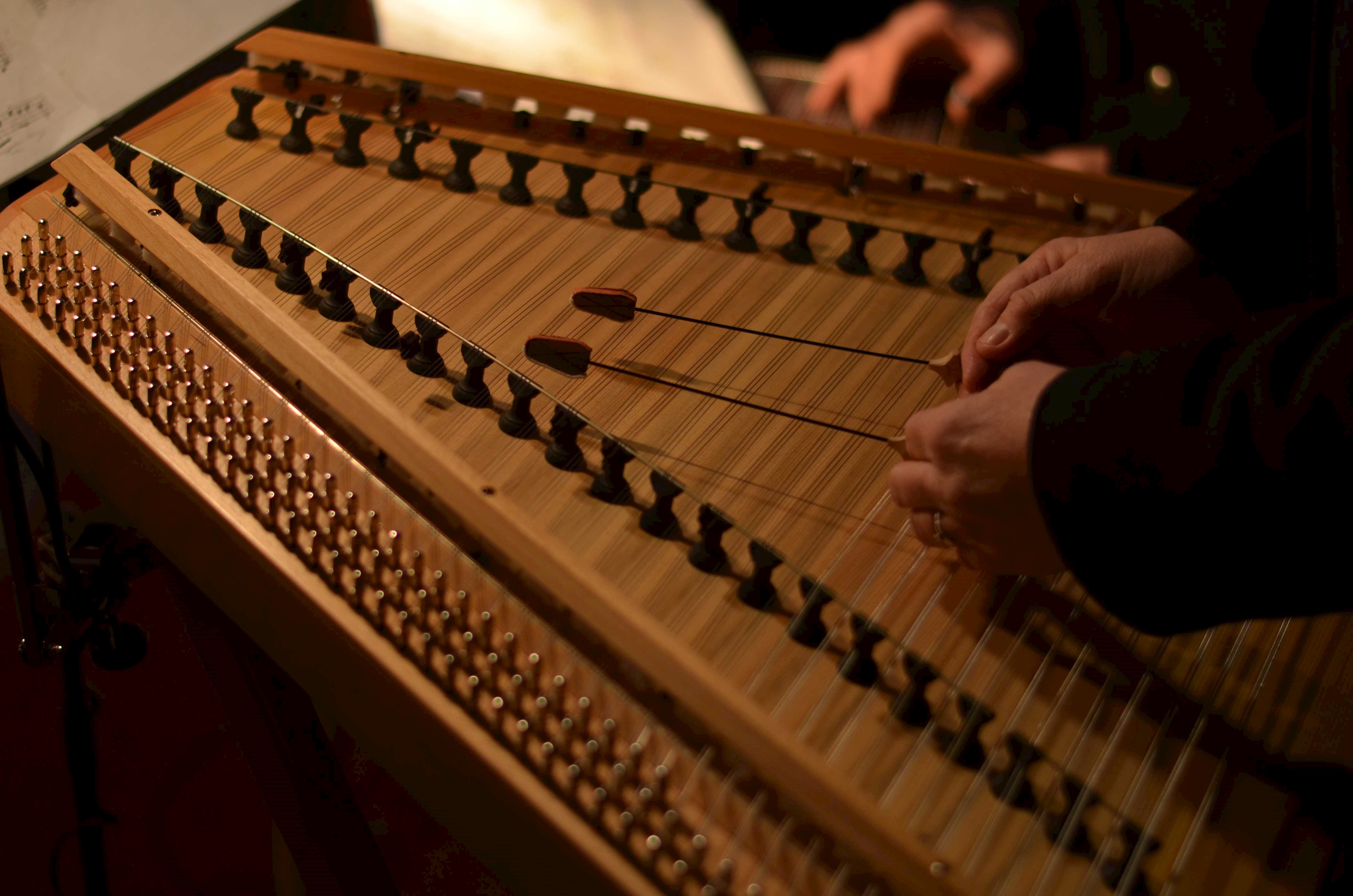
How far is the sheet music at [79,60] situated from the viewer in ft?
3.86

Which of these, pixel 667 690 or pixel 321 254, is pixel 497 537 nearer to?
pixel 667 690

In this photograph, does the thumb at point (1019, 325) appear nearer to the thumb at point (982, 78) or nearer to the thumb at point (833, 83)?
the thumb at point (982, 78)

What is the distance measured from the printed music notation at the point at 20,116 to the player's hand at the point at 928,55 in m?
1.95

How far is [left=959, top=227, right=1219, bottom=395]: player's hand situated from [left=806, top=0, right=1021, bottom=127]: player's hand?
1.28 metres

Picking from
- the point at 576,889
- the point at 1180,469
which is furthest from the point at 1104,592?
the point at 576,889

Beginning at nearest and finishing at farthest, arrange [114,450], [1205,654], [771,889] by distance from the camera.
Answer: [771,889] → [1205,654] → [114,450]

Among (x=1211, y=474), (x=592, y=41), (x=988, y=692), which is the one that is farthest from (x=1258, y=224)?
(x=592, y=41)

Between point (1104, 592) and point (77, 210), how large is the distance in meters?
1.46

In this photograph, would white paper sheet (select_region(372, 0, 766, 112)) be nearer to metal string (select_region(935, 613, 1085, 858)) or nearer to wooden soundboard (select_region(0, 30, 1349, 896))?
wooden soundboard (select_region(0, 30, 1349, 896))

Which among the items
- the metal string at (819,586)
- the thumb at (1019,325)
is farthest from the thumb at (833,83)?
the metal string at (819,586)

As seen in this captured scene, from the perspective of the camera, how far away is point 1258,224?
1.55 metres

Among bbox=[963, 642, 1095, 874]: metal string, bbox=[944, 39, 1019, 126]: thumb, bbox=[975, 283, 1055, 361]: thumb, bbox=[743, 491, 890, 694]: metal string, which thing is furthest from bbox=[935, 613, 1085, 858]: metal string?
bbox=[944, 39, 1019, 126]: thumb

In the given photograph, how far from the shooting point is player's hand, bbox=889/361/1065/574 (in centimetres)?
117

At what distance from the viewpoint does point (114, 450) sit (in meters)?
1.45
